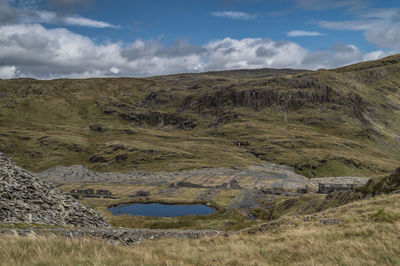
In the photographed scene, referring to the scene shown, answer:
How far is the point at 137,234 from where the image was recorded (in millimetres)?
27656

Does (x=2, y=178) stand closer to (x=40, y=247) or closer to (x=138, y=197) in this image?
(x=40, y=247)

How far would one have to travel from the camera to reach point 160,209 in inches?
3548

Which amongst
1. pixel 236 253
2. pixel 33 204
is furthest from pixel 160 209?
pixel 236 253

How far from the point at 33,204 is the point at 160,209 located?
66.6 metres

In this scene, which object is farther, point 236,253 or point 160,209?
point 160,209

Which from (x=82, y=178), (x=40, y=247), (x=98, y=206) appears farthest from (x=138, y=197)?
(x=40, y=247)

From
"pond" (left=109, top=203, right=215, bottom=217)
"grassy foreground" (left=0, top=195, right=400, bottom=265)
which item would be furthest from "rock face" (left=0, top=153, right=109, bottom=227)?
"pond" (left=109, top=203, right=215, bottom=217)

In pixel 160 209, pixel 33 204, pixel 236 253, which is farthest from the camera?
pixel 160 209

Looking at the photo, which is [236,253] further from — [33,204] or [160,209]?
[160,209]

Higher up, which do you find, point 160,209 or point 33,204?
point 33,204

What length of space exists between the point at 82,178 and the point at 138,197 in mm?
67042

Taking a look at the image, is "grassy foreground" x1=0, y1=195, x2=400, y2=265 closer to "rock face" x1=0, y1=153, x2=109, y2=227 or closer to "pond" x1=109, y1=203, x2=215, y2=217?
"rock face" x1=0, y1=153, x2=109, y2=227

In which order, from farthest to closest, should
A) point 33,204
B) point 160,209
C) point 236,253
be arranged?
1. point 160,209
2. point 33,204
3. point 236,253

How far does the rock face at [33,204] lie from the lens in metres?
22.9
